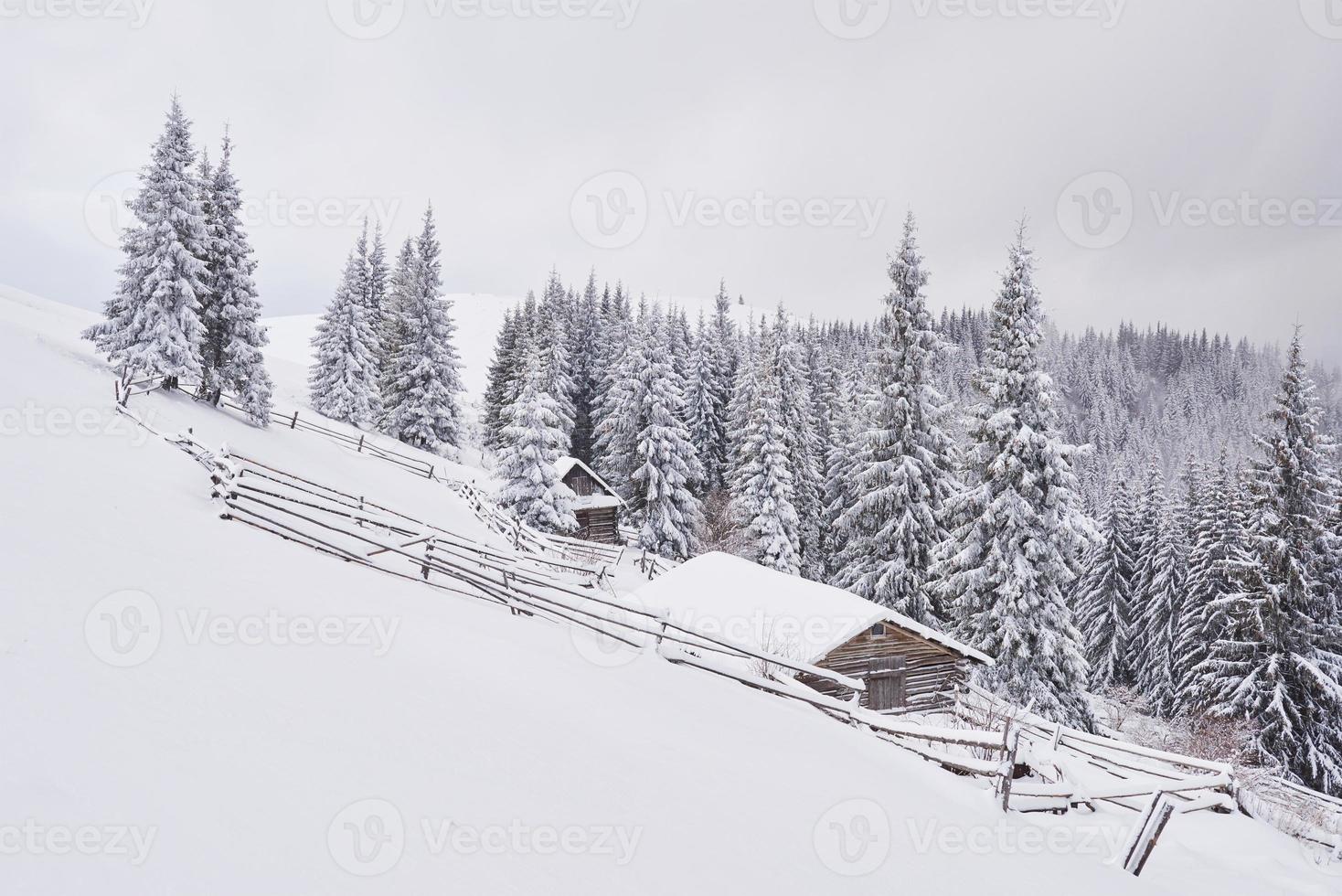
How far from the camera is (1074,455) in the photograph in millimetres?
23484

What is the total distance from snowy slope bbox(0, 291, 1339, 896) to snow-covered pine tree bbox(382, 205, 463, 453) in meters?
31.7

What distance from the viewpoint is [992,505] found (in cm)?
2314

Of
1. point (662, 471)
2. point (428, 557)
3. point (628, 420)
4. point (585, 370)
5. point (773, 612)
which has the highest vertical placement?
point (585, 370)

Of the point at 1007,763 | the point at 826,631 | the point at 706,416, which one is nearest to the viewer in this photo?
the point at 1007,763

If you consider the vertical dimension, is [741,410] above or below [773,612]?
above

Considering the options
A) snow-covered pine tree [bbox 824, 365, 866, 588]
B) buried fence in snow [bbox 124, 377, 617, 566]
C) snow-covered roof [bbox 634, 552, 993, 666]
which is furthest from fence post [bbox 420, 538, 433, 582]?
snow-covered pine tree [bbox 824, 365, 866, 588]

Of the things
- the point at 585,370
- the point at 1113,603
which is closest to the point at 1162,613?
the point at 1113,603

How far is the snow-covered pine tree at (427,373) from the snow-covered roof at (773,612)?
81.9 ft

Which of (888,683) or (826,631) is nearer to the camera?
(826,631)

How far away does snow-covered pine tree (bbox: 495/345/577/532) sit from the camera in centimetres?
3462

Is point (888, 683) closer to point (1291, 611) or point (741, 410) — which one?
point (1291, 611)

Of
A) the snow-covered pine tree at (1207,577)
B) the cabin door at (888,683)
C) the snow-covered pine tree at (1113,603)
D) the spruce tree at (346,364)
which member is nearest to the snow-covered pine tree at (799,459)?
the snow-covered pine tree at (1113,603)

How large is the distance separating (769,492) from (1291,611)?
21.6 meters

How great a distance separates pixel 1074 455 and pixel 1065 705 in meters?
8.62
